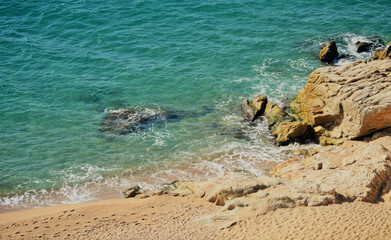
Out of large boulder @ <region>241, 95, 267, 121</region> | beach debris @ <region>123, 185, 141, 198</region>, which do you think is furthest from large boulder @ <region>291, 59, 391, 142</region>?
beach debris @ <region>123, 185, 141, 198</region>

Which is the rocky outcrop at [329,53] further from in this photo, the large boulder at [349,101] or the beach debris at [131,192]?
the beach debris at [131,192]

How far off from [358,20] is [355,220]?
1104 inches

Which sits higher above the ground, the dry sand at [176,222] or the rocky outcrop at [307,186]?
the rocky outcrop at [307,186]

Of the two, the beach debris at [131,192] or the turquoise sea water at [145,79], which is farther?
the turquoise sea water at [145,79]

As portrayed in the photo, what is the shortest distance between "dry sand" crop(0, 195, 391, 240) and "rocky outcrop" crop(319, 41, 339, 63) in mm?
17889

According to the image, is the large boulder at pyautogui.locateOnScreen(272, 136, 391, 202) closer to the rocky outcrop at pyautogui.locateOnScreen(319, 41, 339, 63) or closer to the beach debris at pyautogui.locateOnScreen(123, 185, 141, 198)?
the beach debris at pyautogui.locateOnScreen(123, 185, 141, 198)

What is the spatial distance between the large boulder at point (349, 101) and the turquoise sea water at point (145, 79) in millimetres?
3279

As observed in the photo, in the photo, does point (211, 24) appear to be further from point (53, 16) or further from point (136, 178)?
point (136, 178)

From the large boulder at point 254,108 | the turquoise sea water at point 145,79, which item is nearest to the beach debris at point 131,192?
the turquoise sea water at point 145,79

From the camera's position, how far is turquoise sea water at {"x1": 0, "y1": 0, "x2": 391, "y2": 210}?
20547 mm

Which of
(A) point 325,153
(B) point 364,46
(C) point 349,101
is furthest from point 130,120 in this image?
(B) point 364,46

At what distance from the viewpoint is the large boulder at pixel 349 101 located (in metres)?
18.6

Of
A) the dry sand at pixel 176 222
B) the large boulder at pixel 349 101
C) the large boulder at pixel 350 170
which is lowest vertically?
the dry sand at pixel 176 222

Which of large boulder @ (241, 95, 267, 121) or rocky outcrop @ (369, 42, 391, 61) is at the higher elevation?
rocky outcrop @ (369, 42, 391, 61)
